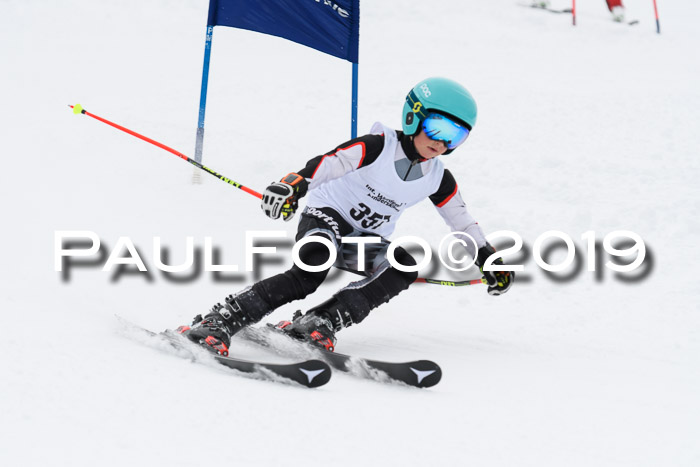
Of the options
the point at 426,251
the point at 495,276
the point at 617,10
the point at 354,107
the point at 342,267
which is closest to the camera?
the point at 342,267

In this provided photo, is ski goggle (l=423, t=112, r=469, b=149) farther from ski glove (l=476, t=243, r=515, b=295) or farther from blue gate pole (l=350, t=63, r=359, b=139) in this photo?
blue gate pole (l=350, t=63, r=359, b=139)

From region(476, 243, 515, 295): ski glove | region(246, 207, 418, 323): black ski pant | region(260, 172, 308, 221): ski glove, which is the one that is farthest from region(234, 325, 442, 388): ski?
region(476, 243, 515, 295): ski glove

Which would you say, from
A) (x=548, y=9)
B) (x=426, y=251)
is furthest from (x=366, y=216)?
(x=548, y=9)

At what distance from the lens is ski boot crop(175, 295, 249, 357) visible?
3.12 meters

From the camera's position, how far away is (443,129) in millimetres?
3555

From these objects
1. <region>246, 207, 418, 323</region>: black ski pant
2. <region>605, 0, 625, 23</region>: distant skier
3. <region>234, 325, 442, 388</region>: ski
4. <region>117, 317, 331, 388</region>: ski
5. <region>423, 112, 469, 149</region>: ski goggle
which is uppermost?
<region>605, 0, 625, 23</region>: distant skier

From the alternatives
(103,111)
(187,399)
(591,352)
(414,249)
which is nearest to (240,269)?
(414,249)

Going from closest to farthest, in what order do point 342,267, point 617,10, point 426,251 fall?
point 342,267 < point 426,251 < point 617,10

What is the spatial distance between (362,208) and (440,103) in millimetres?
699

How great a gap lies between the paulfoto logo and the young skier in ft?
0.33

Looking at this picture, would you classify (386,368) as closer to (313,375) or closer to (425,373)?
(425,373)

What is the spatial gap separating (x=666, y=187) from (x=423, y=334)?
3435 mm

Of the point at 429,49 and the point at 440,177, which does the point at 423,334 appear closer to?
the point at 440,177

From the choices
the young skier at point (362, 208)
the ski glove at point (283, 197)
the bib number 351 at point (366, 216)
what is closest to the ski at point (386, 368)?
the young skier at point (362, 208)
